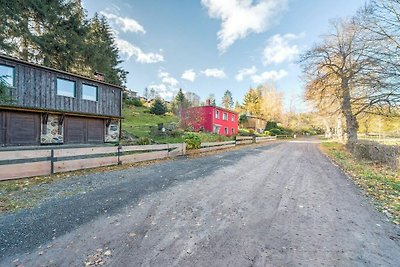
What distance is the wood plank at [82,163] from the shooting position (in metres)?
6.99

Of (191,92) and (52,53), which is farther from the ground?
(191,92)

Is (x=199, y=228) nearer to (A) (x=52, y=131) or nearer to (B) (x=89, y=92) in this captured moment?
(A) (x=52, y=131)

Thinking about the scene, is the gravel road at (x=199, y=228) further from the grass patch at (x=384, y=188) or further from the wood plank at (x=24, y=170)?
the wood plank at (x=24, y=170)

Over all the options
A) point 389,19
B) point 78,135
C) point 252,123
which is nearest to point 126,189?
point 78,135

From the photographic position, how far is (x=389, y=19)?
32.1ft

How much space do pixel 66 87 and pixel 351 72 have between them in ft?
63.4

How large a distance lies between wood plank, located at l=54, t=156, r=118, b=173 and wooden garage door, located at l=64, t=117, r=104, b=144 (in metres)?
7.43

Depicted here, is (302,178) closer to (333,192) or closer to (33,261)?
(333,192)

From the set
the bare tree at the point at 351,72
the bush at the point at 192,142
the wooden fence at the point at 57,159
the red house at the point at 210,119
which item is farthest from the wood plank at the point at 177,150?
the red house at the point at 210,119

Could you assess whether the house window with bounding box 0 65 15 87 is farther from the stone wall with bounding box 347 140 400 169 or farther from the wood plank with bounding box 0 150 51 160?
the stone wall with bounding box 347 140 400 169

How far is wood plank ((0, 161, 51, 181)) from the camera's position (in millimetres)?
5762

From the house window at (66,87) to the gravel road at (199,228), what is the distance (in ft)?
33.5

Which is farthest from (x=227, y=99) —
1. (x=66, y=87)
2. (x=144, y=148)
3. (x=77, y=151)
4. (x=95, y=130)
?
(x=77, y=151)

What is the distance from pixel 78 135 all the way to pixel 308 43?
21.0m
